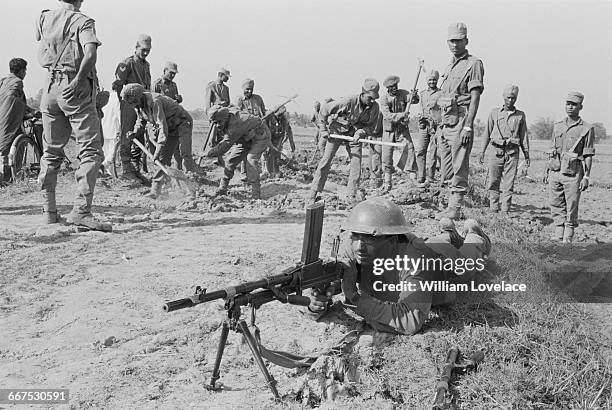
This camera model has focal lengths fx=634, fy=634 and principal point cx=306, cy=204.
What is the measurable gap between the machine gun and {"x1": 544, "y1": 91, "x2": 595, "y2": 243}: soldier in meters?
5.49

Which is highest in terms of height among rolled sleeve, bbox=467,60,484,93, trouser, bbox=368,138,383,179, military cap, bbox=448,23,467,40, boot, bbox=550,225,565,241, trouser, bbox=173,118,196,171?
military cap, bbox=448,23,467,40

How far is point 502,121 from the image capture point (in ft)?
32.6

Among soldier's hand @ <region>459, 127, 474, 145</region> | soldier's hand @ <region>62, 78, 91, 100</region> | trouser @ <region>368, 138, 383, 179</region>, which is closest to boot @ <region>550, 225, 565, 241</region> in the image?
soldier's hand @ <region>459, 127, 474, 145</region>

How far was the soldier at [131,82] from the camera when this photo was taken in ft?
33.8

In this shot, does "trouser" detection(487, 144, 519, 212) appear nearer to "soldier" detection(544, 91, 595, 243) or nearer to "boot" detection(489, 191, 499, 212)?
"boot" detection(489, 191, 499, 212)

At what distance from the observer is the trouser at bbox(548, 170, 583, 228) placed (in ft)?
27.4

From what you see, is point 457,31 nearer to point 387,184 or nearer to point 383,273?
point 387,184

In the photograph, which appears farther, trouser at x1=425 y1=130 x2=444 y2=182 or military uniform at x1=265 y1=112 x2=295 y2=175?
military uniform at x1=265 y1=112 x2=295 y2=175

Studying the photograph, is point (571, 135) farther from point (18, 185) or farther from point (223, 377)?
point (18, 185)

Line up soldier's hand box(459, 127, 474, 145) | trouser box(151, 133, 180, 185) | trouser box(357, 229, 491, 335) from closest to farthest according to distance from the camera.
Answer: trouser box(357, 229, 491, 335)
soldier's hand box(459, 127, 474, 145)
trouser box(151, 133, 180, 185)

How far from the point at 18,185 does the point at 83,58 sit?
4.22m

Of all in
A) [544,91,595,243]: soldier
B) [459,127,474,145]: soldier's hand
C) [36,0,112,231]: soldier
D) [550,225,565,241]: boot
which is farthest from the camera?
[550,225,565,241]: boot

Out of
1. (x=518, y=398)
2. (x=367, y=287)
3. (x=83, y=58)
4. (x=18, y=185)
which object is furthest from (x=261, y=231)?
(x=18, y=185)

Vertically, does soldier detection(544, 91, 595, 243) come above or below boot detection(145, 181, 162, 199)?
above
